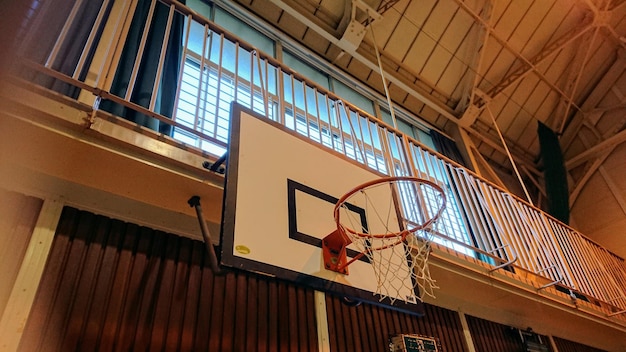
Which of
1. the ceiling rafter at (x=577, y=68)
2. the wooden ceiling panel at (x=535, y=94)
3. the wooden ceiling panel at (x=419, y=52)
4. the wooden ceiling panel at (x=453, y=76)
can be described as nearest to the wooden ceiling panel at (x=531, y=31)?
the wooden ceiling panel at (x=535, y=94)

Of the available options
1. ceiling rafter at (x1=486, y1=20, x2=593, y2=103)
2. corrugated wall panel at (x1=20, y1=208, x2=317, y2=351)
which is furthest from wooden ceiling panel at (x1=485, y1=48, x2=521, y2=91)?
corrugated wall panel at (x1=20, y1=208, x2=317, y2=351)

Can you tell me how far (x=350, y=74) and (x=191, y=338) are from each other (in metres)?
5.20

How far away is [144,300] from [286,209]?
1058 mm

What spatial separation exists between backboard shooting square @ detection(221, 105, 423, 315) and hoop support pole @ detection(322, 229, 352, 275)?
0.05 metres

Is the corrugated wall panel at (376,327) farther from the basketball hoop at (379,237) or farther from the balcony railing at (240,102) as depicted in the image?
the balcony railing at (240,102)

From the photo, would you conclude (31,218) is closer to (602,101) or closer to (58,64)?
(58,64)

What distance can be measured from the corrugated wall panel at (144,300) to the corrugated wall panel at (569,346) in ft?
14.7

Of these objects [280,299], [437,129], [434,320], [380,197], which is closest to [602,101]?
[437,129]

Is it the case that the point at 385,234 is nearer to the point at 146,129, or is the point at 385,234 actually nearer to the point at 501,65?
the point at 146,129

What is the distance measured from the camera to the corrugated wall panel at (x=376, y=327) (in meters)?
3.40

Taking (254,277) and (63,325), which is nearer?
(63,325)

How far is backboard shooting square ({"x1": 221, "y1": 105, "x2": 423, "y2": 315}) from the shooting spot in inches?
88.5

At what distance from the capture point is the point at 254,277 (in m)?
3.14

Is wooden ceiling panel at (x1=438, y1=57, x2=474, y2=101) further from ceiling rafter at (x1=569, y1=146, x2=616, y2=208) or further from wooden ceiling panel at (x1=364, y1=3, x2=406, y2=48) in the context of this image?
ceiling rafter at (x1=569, y1=146, x2=616, y2=208)
